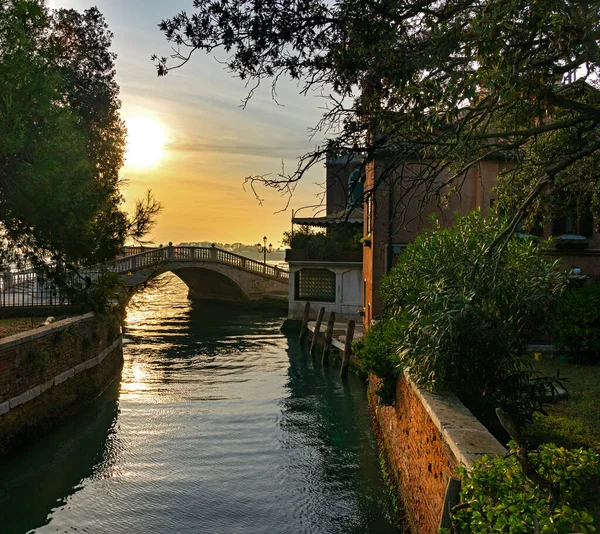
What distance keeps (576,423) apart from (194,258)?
3136 centimetres

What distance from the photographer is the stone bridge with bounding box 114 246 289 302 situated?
1369 inches

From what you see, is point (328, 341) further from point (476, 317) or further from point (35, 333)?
point (476, 317)

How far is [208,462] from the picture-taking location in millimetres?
10484

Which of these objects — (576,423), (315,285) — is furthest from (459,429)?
(315,285)

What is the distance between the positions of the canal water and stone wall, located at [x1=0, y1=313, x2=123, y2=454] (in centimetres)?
41

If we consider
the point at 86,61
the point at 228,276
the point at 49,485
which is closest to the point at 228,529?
the point at 49,485

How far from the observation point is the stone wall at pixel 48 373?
10.4 metres

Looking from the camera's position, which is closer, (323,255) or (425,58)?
(425,58)

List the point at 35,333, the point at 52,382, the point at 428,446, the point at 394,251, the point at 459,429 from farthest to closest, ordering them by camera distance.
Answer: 1. the point at 394,251
2. the point at 52,382
3. the point at 35,333
4. the point at 428,446
5. the point at 459,429

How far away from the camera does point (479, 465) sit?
4176 millimetres

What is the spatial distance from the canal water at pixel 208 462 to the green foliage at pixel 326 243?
8.17m

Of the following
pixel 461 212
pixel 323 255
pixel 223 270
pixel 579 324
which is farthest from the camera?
pixel 223 270

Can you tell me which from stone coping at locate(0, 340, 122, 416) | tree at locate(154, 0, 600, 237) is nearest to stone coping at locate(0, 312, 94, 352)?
stone coping at locate(0, 340, 122, 416)

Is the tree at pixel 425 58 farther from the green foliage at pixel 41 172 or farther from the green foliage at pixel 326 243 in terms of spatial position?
the green foliage at pixel 326 243
